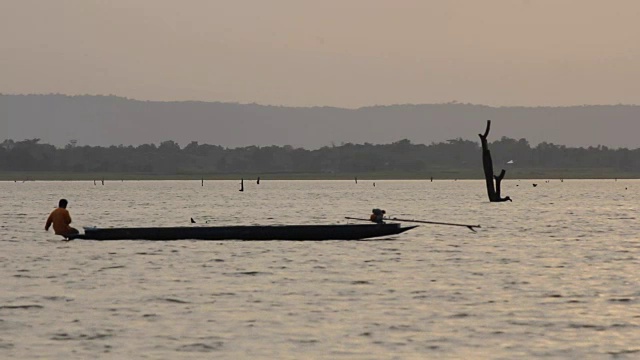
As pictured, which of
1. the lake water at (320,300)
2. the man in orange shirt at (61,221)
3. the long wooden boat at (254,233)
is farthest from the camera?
the long wooden boat at (254,233)

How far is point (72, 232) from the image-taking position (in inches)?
2168

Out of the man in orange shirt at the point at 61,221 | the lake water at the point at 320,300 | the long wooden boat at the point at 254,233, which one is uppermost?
the man in orange shirt at the point at 61,221

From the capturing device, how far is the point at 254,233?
5894 centimetres

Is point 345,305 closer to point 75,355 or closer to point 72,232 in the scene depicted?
point 75,355

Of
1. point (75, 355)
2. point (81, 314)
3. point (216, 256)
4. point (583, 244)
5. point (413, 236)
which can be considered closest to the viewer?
point (75, 355)

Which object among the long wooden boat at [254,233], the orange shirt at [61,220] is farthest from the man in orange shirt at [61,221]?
the long wooden boat at [254,233]

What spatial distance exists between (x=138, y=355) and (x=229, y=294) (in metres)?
11.4

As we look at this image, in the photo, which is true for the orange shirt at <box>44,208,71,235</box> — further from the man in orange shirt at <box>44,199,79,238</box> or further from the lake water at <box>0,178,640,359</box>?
the lake water at <box>0,178,640,359</box>

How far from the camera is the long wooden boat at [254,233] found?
56.2 m

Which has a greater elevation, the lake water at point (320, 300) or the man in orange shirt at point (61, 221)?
the man in orange shirt at point (61, 221)

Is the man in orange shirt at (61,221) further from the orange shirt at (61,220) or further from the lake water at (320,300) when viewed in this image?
the lake water at (320,300)

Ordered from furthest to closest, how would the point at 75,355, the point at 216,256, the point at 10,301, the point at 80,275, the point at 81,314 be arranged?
the point at 216,256, the point at 80,275, the point at 10,301, the point at 81,314, the point at 75,355

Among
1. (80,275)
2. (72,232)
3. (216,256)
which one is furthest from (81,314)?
(72,232)

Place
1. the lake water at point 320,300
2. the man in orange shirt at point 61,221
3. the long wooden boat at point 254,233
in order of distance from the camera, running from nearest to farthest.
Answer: the lake water at point 320,300
the man in orange shirt at point 61,221
the long wooden boat at point 254,233
